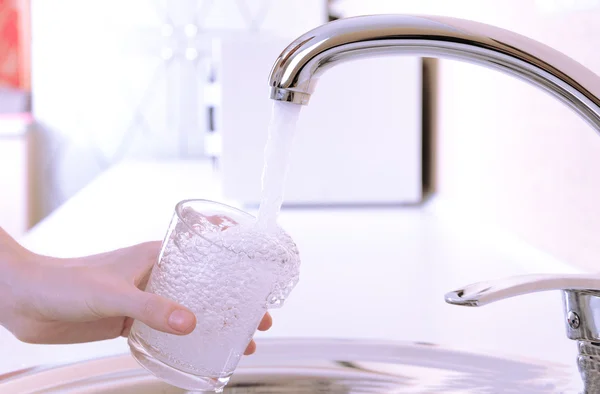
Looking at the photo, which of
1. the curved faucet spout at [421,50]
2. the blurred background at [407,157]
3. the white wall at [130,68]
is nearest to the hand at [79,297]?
the curved faucet spout at [421,50]

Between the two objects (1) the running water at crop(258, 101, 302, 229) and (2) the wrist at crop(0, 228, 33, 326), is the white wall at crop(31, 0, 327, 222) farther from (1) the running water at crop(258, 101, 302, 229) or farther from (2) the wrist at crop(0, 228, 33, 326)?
(1) the running water at crop(258, 101, 302, 229)

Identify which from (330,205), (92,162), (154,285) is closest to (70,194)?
(92,162)

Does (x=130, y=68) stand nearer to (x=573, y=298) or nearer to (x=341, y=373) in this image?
(x=341, y=373)

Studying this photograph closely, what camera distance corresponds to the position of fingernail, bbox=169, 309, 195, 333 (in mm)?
467

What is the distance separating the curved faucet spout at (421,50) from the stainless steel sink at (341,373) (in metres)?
0.27

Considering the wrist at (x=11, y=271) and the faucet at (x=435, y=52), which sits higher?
the faucet at (x=435, y=52)

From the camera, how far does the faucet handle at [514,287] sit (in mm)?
449

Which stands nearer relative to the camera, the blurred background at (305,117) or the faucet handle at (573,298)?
the faucet handle at (573,298)

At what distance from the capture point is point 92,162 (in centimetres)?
338

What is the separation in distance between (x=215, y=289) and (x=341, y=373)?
242 mm

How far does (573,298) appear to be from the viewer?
504 millimetres

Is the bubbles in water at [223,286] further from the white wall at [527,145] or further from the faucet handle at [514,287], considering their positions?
the white wall at [527,145]

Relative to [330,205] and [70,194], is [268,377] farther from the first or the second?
[70,194]

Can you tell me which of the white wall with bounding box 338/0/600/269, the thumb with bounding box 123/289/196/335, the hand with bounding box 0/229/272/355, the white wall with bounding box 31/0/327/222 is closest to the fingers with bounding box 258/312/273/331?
the hand with bounding box 0/229/272/355
